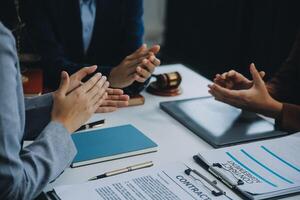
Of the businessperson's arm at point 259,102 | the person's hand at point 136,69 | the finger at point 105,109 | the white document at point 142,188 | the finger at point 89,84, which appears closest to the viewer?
the white document at point 142,188

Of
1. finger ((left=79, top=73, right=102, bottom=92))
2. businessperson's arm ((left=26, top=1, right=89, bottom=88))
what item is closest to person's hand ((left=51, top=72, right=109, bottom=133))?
finger ((left=79, top=73, right=102, bottom=92))

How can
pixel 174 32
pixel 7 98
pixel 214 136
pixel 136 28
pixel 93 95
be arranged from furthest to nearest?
pixel 174 32 → pixel 136 28 → pixel 214 136 → pixel 93 95 → pixel 7 98

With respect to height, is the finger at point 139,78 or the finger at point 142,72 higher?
the finger at point 142,72

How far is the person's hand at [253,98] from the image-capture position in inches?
58.8

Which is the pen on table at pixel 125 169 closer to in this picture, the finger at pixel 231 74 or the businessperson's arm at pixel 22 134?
the businessperson's arm at pixel 22 134

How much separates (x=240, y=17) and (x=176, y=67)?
1464mm

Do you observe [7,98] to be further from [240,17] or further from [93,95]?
[240,17]

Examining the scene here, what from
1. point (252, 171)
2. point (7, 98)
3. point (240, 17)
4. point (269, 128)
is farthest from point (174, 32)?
point (7, 98)

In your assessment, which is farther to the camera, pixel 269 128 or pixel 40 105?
pixel 269 128

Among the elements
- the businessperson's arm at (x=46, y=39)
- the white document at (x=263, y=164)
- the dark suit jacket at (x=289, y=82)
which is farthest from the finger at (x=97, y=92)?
the dark suit jacket at (x=289, y=82)

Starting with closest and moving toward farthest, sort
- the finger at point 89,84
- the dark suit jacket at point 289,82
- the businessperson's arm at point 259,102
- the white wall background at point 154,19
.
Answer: the finger at point 89,84
the businessperson's arm at point 259,102
the dark suit jacket at point 289,82
the white wall background at point 154,19

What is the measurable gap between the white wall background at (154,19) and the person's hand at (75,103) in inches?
114

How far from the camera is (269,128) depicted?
1.42m

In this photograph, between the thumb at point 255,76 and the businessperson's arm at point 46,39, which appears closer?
the thumb at point 255,76
